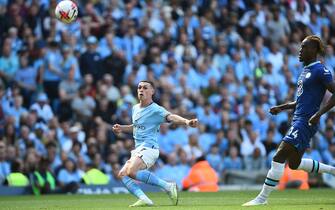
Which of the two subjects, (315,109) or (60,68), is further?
(60,68)

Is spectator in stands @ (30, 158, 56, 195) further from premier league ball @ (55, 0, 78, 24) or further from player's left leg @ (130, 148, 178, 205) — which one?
player's left leg @ (130, 148, 178, 205)

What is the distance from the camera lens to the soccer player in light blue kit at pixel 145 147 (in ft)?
49.5

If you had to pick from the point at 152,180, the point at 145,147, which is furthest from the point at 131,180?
the point at 145,147

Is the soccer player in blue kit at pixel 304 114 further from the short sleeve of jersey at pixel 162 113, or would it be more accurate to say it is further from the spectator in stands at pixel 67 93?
the spectator in stands at pixel 67 93

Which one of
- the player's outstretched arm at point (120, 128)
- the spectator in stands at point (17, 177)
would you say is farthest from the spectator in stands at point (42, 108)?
the player's outstretched arm at point (120, 128)

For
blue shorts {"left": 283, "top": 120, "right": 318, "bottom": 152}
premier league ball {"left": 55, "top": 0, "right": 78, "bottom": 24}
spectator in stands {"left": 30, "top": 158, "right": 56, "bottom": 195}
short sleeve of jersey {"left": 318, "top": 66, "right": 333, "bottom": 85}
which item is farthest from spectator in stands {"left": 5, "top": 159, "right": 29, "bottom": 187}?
short sleeve of jersey {"left": 318, "top": 66, "right": 333, "bottom": 85}

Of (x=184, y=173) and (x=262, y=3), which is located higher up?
(x=262, y=3)

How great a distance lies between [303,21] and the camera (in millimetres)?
30688

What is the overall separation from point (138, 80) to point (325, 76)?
11692 mm

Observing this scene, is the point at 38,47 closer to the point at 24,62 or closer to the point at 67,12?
the point at 24,62

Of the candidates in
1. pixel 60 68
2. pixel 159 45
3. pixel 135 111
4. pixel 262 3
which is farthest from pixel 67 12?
pixel 262 3

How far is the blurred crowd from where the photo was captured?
23.3 metres

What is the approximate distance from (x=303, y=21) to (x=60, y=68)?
381 inches

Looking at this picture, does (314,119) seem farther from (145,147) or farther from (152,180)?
(145,147)
